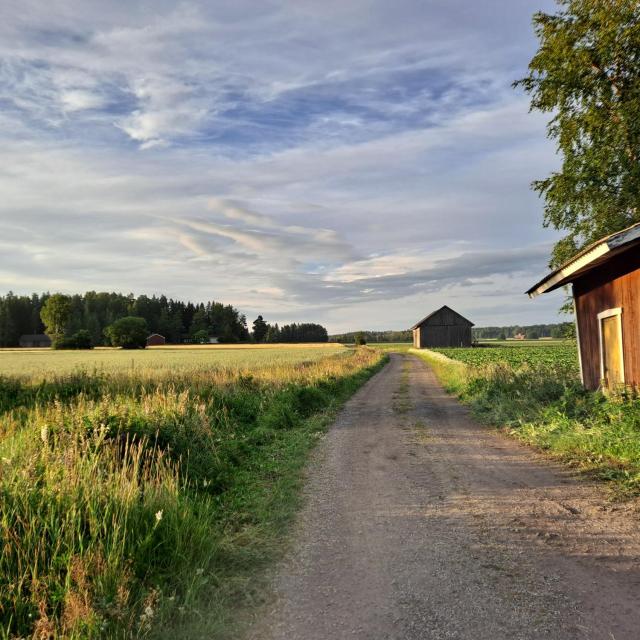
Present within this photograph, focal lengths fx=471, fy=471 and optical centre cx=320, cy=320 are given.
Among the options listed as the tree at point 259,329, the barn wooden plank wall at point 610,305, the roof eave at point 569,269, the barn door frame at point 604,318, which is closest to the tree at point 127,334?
the tree at point 259,329

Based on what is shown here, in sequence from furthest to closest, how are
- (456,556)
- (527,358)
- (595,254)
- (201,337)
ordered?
(201,337)
(527,358)
(595,254)
(456,556)

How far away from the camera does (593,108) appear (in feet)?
53.5

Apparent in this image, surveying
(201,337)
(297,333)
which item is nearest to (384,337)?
(297,333)

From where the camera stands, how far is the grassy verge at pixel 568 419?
7.73m

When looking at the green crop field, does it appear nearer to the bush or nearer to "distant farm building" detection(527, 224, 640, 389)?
"distant farm building" detection(527, 224, 640, 389)

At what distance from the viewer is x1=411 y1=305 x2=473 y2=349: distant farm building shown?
76.7 meters

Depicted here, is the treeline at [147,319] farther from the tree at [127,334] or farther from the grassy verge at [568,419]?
the grassy verge at [568,419]

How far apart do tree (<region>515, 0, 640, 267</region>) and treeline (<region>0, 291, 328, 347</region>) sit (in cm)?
9995

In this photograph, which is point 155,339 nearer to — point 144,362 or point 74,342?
point 74,342

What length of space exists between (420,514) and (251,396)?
9.62m

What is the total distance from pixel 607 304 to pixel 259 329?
12694 centimetres

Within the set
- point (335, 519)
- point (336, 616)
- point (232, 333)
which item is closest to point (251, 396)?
point (335, 519)

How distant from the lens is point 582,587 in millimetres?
4070

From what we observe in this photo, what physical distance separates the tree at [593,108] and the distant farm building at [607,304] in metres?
4.68
